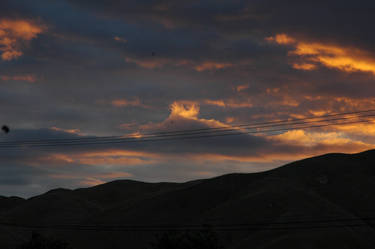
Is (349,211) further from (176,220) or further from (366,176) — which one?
(176,220)

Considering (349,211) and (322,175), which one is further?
(322,175)

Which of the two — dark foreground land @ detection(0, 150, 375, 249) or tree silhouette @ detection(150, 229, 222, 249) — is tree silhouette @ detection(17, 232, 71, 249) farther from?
dark foreground land @ detection(0, 150, 375, 249)

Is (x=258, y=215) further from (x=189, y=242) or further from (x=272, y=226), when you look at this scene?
(x=189, y=242)

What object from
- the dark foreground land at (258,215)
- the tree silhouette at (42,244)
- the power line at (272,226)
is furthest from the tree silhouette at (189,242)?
the power line at (272,226)

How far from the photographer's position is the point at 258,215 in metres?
151

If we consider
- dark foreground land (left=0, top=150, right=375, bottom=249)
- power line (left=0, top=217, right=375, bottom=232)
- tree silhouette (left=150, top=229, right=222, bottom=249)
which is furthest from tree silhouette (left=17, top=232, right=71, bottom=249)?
power line (left=0, top=217, right=375, bottom=232)

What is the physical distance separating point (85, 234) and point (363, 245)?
3482 inches

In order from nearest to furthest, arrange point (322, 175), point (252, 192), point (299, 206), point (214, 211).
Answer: point (299, 206), point (214, 211), point (252, 192), point (322, 175)

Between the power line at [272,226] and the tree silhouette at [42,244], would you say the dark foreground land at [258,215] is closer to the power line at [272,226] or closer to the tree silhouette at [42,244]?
the power line at [272,226]

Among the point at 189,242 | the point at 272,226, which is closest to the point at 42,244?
the point at 189,242

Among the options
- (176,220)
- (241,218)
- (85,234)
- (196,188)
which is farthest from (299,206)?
(85,234)

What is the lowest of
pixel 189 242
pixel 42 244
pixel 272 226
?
pixel 272 226

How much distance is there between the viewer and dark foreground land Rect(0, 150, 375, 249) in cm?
12850

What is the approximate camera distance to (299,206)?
150 m
